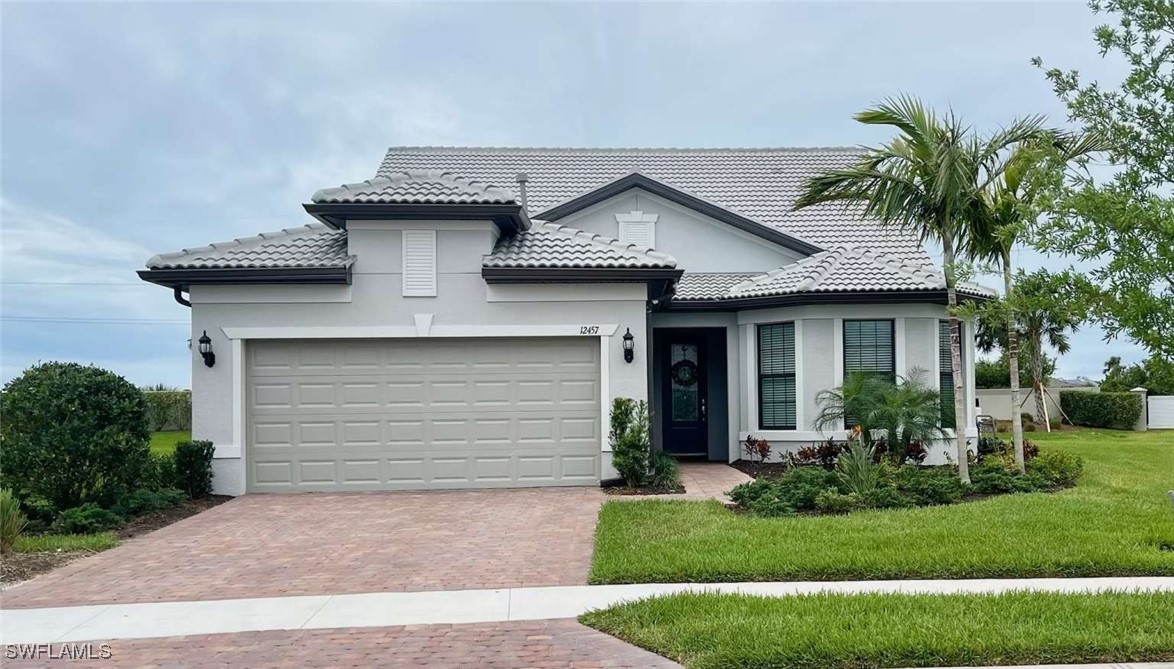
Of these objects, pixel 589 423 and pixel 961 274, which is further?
pixel 589 423

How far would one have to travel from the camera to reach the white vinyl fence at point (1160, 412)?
2919 centimetres

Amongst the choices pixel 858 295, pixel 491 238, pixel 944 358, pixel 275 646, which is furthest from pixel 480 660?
pixel 944 358

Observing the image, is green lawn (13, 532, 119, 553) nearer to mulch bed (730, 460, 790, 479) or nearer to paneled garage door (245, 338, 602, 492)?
paneled garage door (245, 338, 602, 492)

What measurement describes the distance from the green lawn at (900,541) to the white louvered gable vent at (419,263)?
4464mm

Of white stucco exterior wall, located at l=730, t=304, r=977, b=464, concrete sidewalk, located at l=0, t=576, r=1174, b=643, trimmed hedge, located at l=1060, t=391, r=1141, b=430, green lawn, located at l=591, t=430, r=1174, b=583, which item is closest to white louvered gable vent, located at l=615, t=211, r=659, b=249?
white stucco exterior wall, located at l=730, t=304, r=977, b=464

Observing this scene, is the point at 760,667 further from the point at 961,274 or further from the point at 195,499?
the point at 195,499

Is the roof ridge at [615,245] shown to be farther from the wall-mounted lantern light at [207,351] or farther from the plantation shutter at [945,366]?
the wall-mounted lantern light at [207,351]

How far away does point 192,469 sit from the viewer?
41.3ft

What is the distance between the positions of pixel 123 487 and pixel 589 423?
6407mm

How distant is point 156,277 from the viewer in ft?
42.0

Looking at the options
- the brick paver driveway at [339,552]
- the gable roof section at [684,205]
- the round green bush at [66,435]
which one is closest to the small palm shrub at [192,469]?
the brick paver driveway at [339,552]

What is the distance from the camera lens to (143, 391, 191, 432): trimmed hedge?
30.0 m

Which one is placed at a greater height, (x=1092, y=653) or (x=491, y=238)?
(x=491, y=238)

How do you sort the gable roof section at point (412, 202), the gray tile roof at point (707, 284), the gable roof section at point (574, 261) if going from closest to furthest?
the gable roof section at point (412, 202) → the gable roof section at point (574, 261) → the gray tile roof at point (707, 284)
